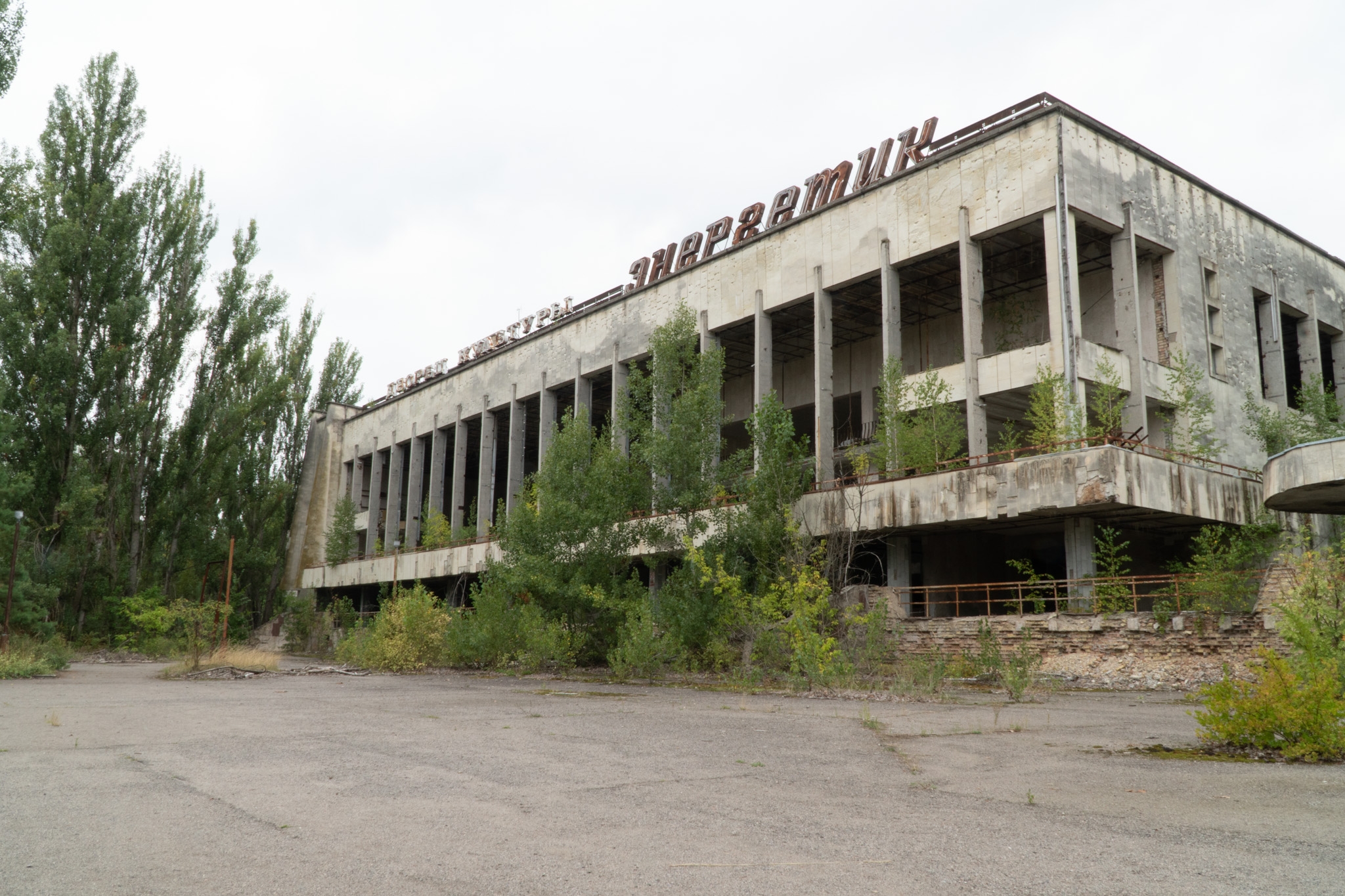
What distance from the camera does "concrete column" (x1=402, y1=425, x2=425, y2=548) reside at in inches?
1959

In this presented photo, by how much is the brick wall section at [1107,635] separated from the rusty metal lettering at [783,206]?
15210mm

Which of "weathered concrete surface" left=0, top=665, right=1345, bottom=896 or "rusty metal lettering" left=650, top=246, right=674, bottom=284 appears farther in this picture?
"rusty metal lettering" left=650, top=246, right=674, bottom=284

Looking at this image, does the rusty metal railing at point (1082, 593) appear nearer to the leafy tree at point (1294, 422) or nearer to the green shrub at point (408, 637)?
the leafy tree at point (1294, 422)

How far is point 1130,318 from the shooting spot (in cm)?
2512

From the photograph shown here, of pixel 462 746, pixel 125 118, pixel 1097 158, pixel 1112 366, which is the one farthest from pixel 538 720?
pixel 125 118

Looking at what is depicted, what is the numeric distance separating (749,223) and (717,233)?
1.69m

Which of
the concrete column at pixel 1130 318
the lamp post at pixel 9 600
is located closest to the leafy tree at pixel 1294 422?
the concrete column at pixel 1130 318

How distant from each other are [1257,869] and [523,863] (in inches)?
128

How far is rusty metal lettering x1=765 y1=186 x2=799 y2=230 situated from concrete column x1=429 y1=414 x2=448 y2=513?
2363 centimetres

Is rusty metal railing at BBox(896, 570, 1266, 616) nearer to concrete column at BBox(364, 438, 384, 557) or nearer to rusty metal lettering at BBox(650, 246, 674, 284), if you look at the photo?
rusty metal lettering at BBox(650, 246, 674, 284)

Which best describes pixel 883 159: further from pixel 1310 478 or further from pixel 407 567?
pixel 407 567

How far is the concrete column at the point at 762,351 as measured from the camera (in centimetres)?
3103

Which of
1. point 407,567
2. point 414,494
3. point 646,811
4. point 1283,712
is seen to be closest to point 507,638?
point 646,811

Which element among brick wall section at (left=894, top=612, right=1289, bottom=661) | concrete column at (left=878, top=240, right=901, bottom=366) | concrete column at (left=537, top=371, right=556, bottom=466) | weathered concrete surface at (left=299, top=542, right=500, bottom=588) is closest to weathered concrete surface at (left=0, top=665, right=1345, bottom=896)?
brick wall section at (left=894, top=612, right=1289, bottom=661)
